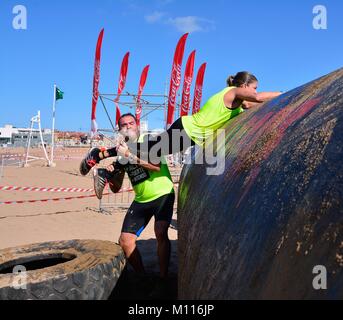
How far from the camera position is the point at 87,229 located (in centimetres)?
679

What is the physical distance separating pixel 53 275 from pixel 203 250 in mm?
1366

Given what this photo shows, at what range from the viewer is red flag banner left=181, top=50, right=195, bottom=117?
702 inches

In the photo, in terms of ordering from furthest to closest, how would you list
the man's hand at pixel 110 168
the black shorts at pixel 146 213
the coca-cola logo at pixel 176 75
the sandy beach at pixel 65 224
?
the coca-cola logo at pixel 176 75 → the sandy beach at pixel 65 224 → the man's hand at pixel 110 168 → the black shorts at pixel 146 213

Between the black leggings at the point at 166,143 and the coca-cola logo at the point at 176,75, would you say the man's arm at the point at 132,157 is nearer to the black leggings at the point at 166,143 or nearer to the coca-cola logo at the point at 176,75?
the black leggings at the point at 166,143

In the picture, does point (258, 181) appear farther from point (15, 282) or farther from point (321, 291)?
point (15, 282)

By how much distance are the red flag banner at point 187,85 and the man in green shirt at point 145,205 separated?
47.0 ft

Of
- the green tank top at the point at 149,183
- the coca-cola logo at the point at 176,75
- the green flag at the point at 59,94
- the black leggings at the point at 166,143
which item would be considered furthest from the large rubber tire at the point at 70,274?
the green flag at the point at 59,94

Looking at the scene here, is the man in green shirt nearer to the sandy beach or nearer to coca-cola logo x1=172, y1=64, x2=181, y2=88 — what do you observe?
the sandy beach

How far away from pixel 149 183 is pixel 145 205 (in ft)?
0.67

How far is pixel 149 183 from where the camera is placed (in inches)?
129

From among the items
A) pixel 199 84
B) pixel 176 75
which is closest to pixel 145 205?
pixel 176 75

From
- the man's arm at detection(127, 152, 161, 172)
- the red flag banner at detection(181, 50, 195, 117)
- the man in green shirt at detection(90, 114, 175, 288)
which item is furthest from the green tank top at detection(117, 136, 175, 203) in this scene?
the red flag banner at detection(181, 50, 195, 117)

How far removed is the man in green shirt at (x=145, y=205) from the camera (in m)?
3.16

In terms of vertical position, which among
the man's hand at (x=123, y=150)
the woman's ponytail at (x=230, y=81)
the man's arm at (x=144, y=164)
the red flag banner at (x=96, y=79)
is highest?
the red flag banner at (x=96, y=79)
